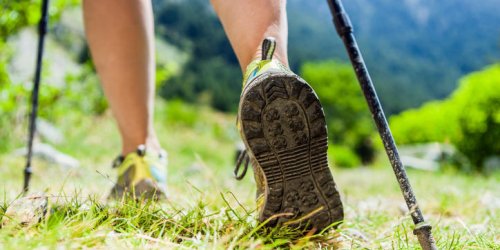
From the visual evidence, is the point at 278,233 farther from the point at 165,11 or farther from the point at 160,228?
the point at 165,11

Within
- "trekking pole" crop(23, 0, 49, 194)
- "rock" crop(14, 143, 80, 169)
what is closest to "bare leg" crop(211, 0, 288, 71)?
"trekking pole" crop(23, 0, 49, 194)

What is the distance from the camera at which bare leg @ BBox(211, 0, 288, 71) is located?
98cm

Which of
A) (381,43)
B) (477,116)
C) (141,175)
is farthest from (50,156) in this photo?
(381,43)

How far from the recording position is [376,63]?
191 feet

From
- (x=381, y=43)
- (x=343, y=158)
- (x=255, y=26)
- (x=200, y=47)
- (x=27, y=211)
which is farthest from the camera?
(x=381, y=43)

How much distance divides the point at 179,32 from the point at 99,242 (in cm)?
4177

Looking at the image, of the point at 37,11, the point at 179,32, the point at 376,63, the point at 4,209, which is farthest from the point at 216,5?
the point at 376,63

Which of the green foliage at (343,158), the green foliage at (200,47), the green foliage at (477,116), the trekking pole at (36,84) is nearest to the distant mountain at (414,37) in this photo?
the green foliage at (200,47)

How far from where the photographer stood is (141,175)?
1276 mm

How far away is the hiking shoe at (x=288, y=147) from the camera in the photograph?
2.73ft

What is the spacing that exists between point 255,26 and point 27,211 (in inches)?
22.2

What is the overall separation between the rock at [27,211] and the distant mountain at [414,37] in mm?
42472

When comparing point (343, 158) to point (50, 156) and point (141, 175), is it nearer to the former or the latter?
point (50, 156)

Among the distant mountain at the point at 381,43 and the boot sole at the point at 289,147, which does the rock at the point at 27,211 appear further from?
the distant mountain at the point at 381,43
